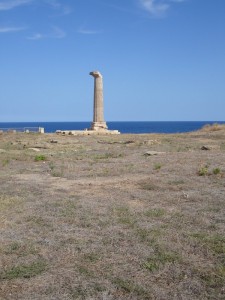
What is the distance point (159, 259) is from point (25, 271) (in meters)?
2.09

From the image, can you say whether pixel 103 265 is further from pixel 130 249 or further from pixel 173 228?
pixel 173 228

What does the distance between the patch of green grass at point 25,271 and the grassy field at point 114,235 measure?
0.01 meters

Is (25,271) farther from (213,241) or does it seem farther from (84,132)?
(84,132)

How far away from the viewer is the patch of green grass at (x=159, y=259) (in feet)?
20.0

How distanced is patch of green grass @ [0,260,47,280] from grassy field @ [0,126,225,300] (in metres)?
0.01

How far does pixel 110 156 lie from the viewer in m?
21.1

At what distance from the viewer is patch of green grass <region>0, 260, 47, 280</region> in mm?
5793

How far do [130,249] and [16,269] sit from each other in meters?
1.94

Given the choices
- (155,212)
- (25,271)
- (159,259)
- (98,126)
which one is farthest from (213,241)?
(98,126)

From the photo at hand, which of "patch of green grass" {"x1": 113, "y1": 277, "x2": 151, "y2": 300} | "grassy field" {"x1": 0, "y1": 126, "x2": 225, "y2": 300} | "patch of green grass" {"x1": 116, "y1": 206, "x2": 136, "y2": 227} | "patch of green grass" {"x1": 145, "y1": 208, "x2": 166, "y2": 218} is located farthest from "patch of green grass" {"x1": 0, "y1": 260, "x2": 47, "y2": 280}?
"patch of green grass" {"x1": 145, "y1": 208, "x2": 166, "y2": 218}

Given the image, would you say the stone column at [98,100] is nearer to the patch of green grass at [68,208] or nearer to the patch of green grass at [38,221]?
the patch of green grass at [68,208]

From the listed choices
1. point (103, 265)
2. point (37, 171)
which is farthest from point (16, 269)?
point (37, 171)

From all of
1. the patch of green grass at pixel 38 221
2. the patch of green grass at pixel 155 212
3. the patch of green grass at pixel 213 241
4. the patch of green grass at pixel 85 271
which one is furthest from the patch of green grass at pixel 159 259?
the patch of green grass at pixel 38 221

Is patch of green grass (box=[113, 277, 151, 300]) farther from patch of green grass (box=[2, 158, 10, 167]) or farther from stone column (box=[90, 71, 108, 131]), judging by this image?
stone column (box=[90, 71, 108, 131])
